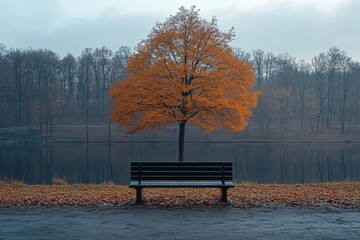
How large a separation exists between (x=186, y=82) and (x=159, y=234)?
1365 cm

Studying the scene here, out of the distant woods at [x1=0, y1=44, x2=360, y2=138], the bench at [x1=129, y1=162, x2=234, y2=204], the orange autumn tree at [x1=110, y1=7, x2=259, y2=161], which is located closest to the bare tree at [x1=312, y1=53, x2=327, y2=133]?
the distant woods at [x1=0, y1=44, x2=360, y2=138]

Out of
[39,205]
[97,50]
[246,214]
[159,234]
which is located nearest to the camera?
[159,234]

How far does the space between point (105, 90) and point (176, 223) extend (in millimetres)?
74556

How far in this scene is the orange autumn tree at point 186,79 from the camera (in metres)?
19.2

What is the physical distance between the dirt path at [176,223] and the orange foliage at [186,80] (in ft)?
34.7

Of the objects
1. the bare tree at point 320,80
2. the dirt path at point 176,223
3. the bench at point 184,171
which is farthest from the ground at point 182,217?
the bare tree at point 320,80

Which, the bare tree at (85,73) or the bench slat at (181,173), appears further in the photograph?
the bare tree at (85,73)

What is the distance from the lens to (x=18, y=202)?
31.5ft

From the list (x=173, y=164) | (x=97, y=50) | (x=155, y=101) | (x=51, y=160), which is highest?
(x=97, y=50)

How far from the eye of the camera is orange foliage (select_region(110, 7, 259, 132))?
757 inches

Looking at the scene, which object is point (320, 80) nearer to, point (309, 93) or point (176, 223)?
point (309, 93)

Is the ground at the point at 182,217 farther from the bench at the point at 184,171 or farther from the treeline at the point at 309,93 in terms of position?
the treeline at the point at 309,93

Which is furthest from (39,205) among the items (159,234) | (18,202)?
(159,234)

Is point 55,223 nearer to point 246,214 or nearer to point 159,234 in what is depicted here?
point 159,234
